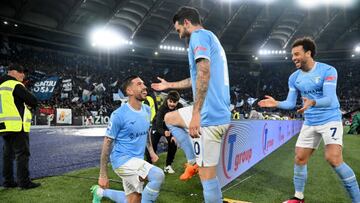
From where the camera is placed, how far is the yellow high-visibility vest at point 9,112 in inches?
205

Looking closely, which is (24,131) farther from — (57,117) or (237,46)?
(237,46)

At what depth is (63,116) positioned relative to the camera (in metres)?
22.1

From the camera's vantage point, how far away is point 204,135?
9.46 feet

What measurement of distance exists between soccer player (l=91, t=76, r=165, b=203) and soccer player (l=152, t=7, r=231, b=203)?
3.06 feet

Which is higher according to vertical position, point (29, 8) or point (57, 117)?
point (29, 8)

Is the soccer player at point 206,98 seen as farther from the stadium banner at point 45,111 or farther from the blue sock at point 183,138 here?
the stadium banner at point 45,111

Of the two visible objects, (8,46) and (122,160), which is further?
(8,46)

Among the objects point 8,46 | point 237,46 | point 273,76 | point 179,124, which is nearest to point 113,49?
point 8,46

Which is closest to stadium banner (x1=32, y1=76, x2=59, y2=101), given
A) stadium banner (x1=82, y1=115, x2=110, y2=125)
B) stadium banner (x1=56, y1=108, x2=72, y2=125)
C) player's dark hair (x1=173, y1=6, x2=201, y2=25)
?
stadium banner (x1=56, y1=108, x2=72, y2=125)

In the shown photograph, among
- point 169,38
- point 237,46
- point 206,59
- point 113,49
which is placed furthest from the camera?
point 237,46

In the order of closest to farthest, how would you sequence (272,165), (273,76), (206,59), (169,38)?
(206,59) → (272,165) → (169,38) → (273,76)

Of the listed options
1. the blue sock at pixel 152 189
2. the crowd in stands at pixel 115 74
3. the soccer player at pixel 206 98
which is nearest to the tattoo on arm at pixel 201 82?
the soccer player at pixel 206 98

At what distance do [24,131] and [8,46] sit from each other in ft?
94.6

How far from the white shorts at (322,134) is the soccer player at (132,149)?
220cm
